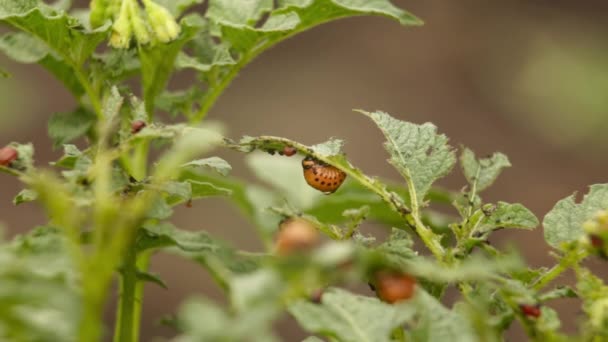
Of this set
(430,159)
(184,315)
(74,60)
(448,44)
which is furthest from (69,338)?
(448,44)

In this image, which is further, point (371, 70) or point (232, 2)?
point (371, 70)

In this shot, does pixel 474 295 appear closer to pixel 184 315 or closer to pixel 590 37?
pixel 184 315

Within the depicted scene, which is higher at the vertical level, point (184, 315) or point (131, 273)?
point (131, 273)

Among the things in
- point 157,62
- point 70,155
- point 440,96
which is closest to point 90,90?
point 157,62

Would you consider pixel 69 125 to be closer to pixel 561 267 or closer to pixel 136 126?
pixel 136 126

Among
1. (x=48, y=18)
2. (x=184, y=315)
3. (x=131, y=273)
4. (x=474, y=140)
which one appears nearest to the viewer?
(x=184, y=315)

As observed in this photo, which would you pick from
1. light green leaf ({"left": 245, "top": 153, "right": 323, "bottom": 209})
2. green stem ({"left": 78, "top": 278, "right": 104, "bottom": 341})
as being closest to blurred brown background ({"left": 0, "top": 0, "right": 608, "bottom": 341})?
light green leaf ({"left": 245, "top": 153, "right": 323, "bottom": 209})
